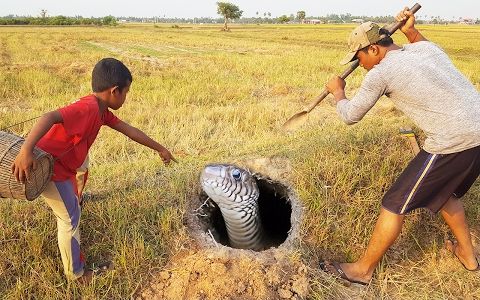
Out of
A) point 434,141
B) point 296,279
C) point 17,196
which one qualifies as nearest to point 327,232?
point 296,279

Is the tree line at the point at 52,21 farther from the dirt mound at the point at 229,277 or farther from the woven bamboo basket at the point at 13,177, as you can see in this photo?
the dirt mound at the point at 229,277

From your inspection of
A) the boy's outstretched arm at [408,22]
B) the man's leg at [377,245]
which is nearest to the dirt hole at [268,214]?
the man's leg at [377,245]

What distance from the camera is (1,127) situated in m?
6.59

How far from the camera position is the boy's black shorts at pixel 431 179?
2836 millimetres

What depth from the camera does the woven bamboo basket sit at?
2400mm

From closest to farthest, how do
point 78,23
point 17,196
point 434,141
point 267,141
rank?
point 17,196
point 434,141
point 267,141
point 78,23

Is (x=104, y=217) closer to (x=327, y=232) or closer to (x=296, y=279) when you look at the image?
(x=296, y=279)

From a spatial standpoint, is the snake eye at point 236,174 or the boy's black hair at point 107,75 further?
the snake eye at point 236,174

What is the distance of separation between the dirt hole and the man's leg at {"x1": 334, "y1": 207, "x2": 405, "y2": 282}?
0.65 m

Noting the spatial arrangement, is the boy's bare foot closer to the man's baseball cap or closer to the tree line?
the man's baseball cap

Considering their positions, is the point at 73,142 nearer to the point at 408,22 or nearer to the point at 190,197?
the point at 190,197

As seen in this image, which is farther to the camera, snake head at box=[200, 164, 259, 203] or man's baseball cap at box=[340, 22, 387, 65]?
snake head at box=[200, 164, 259, 203]

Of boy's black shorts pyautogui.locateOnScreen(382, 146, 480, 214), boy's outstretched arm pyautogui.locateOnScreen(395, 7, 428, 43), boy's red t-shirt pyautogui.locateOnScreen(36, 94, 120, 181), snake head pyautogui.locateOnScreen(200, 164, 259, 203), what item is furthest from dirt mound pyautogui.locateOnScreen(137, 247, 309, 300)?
boy's outstretched arm pyautogui.locateOnScreen(395, 7, 428, 43)

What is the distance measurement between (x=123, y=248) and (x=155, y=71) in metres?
10.2
